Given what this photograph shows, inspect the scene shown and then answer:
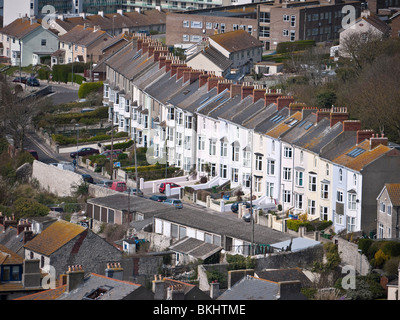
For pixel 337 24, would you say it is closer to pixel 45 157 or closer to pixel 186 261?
pixel 45 157

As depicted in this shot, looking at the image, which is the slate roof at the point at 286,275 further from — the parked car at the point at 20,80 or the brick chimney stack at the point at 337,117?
the parked car at the point at 20,80

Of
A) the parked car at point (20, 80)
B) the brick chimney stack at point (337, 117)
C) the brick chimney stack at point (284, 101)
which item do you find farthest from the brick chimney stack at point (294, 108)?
the parked car at point (20, 80)

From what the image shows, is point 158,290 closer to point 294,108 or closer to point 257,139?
point 257,139

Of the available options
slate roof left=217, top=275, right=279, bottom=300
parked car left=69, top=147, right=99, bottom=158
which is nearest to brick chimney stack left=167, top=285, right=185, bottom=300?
slate roof left=217, top=275, right=279, bottom=300

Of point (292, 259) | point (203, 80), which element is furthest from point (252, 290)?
point (203, 80)

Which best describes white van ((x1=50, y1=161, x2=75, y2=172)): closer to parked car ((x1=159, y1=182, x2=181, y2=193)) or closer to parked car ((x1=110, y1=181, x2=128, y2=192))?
parked car ((x1=110, y1=181, x2=128, y2=192))
